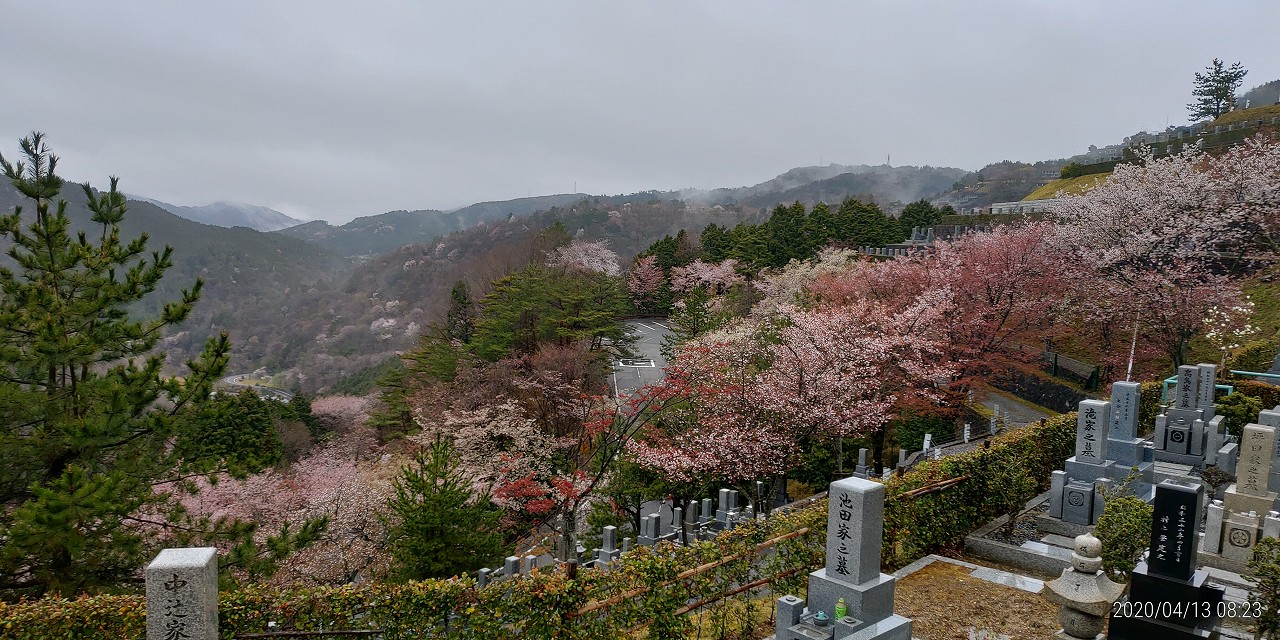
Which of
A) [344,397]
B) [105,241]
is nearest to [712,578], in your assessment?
[105,241]

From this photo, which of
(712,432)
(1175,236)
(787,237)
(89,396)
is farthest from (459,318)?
(1175,236)

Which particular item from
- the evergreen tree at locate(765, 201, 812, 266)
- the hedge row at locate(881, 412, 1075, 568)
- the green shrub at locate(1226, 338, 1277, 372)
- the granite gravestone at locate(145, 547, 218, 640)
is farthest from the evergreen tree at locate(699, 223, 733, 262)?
the granite gravestone at locate(145, 547, 218, 640)

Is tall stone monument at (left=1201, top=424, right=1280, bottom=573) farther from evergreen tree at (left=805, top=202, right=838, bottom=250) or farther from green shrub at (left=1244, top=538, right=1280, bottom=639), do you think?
evergreen tree at (left=805, top=202, right=838, bottom=250)

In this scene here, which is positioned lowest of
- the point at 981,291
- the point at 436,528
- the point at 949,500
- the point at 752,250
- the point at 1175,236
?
the point at 436,528

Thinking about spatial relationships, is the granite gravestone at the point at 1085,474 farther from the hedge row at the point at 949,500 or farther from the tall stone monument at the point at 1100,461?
the hedge row at the point at 949,500

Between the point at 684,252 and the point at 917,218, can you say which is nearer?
the point at 917,218

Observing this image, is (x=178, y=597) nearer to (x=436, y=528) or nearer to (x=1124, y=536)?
(x=436, y=528)

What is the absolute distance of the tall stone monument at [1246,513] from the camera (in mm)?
8773

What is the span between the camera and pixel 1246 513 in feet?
30.5

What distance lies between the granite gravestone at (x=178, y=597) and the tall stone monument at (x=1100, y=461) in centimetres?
1222

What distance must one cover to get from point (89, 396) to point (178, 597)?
6.69m

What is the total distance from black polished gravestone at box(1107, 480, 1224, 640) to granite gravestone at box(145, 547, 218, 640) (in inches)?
335

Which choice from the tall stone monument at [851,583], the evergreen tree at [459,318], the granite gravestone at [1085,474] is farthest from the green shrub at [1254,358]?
the evergreen tree at [459,318]

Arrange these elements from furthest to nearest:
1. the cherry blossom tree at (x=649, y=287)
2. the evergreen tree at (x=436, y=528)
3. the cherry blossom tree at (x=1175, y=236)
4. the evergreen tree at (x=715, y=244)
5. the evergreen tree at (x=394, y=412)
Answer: the cherry blossom tree at (x=649, y=287) → the evergreen tree at (x=715, y=244) → the evergreen tree at (x=394, y=412) → the cherry blossom tree at (x=1175, y=236) → the evergreen tree at (x=436, y=528)
